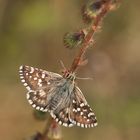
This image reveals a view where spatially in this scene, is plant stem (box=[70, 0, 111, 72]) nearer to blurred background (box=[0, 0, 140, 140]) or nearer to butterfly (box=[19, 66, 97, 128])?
butterfly (box=[19, 66, 97, 128])

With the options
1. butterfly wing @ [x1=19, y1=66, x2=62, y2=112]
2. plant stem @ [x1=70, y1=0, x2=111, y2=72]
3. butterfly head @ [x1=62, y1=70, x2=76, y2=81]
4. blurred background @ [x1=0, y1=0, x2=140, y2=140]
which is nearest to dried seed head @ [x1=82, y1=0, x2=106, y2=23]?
plant stem @ [x1=70, y1=0, x2=111, y2=72]

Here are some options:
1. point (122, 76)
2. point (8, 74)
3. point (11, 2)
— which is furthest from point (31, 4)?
point (122, 76)

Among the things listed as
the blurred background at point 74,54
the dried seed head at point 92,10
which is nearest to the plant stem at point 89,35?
the dried seed head at point 92,10

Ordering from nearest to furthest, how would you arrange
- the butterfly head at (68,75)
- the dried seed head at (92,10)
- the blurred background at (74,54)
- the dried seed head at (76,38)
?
the dried seed head at (92,10) → the dried seed head at (76,38) → the butterfly head at (68,75) → the blurred background at (74,54)

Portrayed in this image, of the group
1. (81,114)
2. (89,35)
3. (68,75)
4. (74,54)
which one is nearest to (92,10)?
(89,35)

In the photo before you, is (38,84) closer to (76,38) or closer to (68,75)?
(68,75)

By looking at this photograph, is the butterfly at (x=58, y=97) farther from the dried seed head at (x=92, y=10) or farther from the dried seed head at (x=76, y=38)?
the dried seed head at (x=92, y=10)
